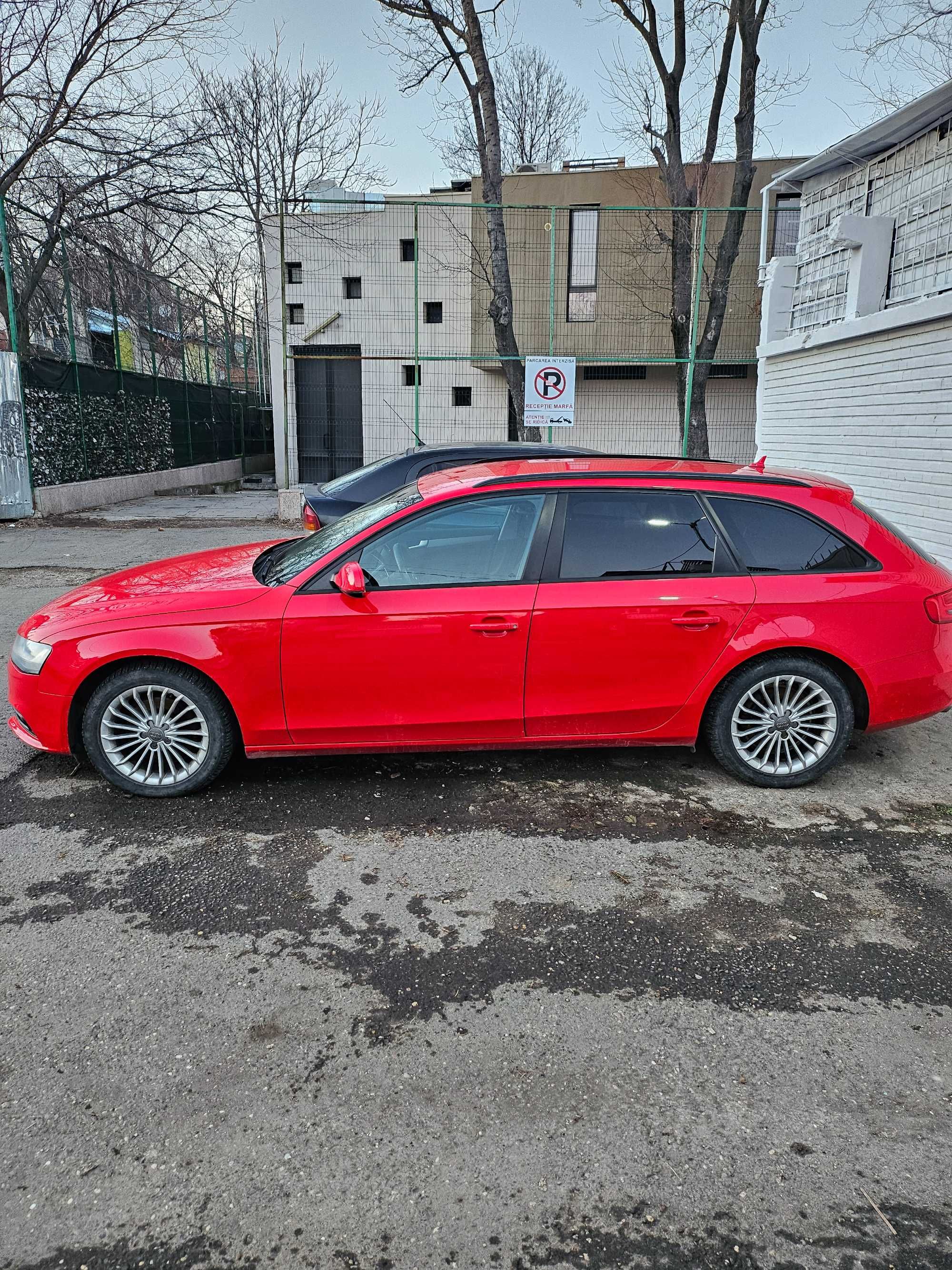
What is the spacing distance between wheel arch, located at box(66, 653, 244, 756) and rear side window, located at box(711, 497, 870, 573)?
2641mm

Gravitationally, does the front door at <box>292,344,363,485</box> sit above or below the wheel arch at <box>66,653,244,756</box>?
above

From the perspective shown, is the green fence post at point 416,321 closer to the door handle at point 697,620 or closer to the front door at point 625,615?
the front door at point 625,615

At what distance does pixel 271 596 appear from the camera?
4020mm

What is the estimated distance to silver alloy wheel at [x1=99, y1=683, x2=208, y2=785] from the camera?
4035mm

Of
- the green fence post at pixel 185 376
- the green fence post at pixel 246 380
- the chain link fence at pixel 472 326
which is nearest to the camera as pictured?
the green fence post at pixel 185 376

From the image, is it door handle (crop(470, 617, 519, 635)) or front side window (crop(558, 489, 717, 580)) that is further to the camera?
front side window (crop(558, 489, 717, 580))

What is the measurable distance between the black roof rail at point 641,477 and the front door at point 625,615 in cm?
12

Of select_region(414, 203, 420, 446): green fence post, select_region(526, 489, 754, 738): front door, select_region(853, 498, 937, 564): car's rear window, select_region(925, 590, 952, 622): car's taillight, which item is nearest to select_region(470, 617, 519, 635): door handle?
select_region(526, 489, 754, 738): front door

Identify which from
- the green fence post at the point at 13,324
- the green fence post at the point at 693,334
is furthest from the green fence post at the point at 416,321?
the green fence post at the point at 13,324

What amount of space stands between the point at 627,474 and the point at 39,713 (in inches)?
125

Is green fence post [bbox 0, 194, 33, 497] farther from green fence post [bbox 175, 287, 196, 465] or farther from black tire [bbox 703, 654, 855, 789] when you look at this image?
black tire [bbox 703, 654, 855, 789]

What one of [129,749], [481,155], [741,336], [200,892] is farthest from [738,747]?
[741,336]

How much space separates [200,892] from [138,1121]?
113cm

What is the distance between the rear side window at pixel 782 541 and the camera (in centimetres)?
421
